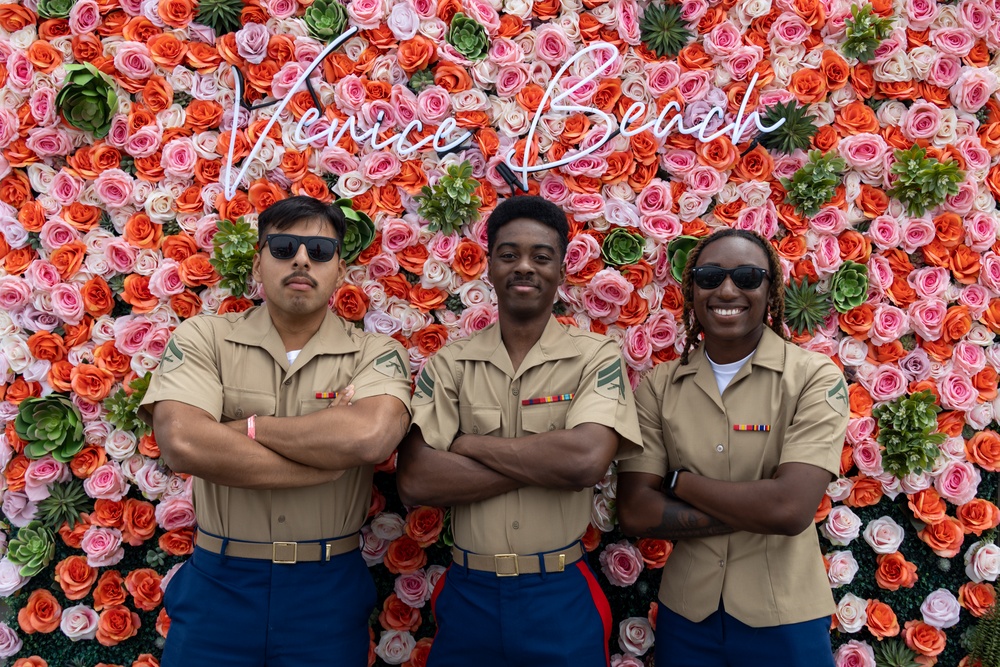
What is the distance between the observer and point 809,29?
3.99m

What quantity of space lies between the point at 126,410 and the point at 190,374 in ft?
4.05

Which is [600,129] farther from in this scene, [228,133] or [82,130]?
[82,130]

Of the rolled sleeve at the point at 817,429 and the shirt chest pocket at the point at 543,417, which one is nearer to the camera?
the rolled sleeve at the point at 817,429

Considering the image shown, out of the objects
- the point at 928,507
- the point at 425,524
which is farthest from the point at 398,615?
the point at 928,507

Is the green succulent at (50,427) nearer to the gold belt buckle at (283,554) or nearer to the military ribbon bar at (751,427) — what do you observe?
the gold belt buckle at (283,554)

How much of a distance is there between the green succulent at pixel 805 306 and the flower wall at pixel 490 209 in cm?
1

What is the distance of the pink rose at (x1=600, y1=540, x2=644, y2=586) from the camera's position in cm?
394

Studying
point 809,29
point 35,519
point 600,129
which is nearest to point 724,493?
point 600,129

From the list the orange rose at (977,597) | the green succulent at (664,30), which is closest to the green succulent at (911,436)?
the orange rose at (977,597)

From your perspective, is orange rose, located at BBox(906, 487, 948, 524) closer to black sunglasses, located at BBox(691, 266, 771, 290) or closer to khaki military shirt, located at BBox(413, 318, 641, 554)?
black sunglasses, located at BBox(691, 266, 771, 290)

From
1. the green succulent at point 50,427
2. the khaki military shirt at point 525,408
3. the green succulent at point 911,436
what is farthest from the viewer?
the green succulent at point 50,427

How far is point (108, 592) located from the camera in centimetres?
406

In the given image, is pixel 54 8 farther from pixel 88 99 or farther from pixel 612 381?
pixel 612 381

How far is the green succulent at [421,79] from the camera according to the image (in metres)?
4.07
